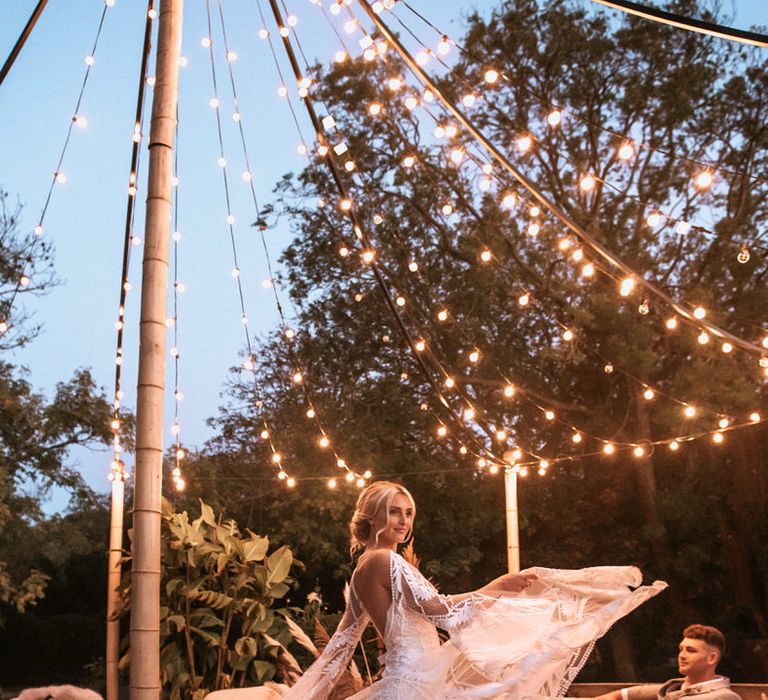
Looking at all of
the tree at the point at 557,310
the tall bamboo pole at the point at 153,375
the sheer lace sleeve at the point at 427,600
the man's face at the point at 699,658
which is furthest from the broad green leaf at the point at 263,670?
the tree at the point at 557,310

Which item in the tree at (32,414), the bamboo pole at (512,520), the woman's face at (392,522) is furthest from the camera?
the tree at (32,414)

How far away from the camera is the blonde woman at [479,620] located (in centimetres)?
295

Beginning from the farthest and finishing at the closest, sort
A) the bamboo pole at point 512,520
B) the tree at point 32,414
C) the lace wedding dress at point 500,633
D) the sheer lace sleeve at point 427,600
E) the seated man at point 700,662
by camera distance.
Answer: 1. the tree at point 32,414
2. the bamboo pole at point 512,520
3. the seated man at point 700,662
4. the sheer lace sleeve at point 427,600
5. the lace wedding dress at point 500,633

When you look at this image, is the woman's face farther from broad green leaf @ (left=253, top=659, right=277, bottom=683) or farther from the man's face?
broad green leaf @ (left=253, top=659, right=277, bottom=683)

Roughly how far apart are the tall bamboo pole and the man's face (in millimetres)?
2303

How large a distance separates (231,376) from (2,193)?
4359mm

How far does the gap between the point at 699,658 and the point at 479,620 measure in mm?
1758

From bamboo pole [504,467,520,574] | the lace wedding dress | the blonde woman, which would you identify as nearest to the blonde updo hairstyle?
the blonde woman

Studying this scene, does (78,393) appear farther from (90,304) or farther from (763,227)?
(90,304)

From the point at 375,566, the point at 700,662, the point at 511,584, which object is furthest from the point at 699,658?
the point at 375,566

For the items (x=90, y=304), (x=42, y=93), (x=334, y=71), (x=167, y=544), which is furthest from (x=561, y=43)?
(x=90, y=304)

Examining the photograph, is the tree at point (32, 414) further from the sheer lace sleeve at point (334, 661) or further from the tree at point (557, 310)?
the sheer lace sleeve at point (334, 661)

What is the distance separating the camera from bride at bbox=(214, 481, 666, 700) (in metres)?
2.95

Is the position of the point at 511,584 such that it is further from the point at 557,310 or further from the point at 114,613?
the point at 557,310
